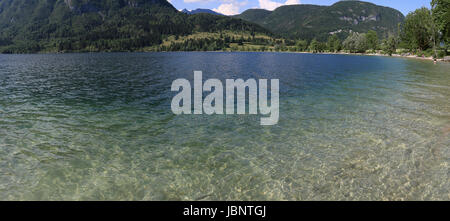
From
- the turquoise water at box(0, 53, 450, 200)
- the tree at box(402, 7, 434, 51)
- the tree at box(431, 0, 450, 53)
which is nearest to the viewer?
the turquoise water at box(0, 53, 450, 200)

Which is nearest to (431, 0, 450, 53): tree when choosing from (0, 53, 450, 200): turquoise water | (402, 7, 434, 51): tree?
(402, 7, 434, 51): tree

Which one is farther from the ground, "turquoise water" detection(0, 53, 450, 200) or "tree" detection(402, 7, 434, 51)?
"tree" detection(402, 7, 434, 51)

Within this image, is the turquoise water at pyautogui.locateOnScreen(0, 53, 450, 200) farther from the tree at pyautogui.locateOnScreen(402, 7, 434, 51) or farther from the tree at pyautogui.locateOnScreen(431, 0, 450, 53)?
the tree at pyautogui.locateOnScreen(402, 7, 434, 51)

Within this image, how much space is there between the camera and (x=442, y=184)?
12.4 meters

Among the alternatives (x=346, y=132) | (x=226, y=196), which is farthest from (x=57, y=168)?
(x=346, y=132)

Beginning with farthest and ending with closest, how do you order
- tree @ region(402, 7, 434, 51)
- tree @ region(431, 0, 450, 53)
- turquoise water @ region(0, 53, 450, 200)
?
tree @ region(402, 7, 434, 51), tree @ region(431, 0, 450, 53), turquoise water @ region(0, 53, 450, 200)

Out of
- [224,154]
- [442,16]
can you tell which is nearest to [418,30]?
[442,16]

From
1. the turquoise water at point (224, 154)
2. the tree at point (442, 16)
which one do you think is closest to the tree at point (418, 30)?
the tree at point (442, 16)

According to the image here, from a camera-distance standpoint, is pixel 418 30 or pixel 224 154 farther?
pixel 418 30

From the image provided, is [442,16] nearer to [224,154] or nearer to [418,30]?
[418,30]

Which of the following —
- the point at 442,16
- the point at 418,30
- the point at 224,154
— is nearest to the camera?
the point at 224,154
